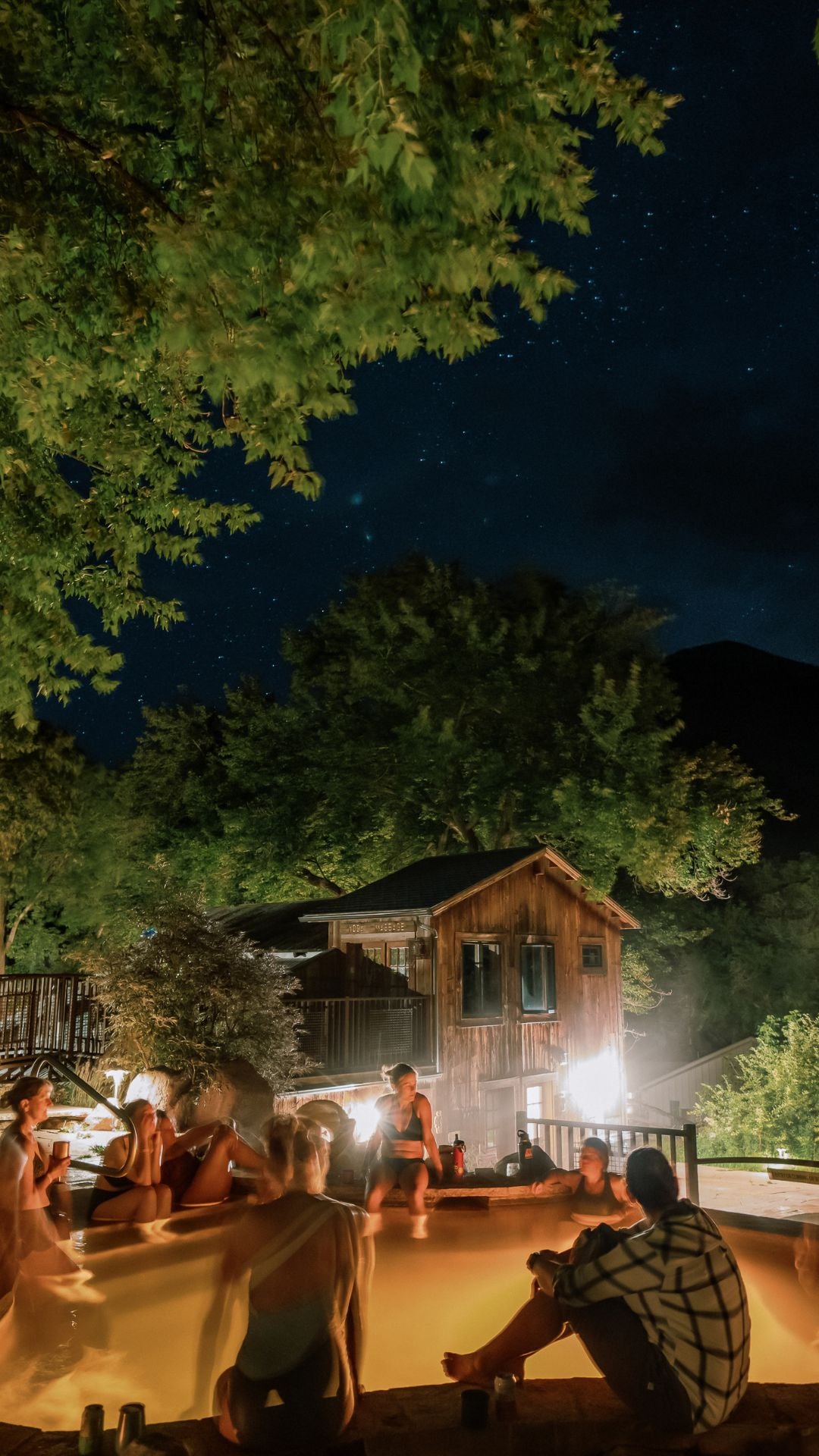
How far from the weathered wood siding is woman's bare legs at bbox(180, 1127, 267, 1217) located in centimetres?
1249

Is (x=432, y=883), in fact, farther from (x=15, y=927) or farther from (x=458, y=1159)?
(x=15, y=927)

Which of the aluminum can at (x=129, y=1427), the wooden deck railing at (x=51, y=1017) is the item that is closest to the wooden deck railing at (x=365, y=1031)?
the wooden deck railing at (x=51, y=1017)

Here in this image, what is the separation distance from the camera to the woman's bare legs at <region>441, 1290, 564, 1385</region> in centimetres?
387

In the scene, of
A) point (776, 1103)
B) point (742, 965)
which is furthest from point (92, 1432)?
point (742, 965)

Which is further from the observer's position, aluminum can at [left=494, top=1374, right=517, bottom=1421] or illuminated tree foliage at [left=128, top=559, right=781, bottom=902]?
illuminated tree foliage at [left=128, top=559, right=781, bottom=902]

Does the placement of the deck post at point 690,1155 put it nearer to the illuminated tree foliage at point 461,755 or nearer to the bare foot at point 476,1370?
the bare foot at point 476,1370

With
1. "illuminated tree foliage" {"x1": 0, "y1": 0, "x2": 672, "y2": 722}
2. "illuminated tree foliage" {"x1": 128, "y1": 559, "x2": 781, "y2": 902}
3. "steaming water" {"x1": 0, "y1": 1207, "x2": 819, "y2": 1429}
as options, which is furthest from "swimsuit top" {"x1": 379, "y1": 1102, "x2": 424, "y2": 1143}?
"illuminated tree foliage" {"x1": 128, "y1": 559, "x2": 781, "y2": 902}

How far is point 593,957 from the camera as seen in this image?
23.8 meters

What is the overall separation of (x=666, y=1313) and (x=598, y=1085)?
21076 mm

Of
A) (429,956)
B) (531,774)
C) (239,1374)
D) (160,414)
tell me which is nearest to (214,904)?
(531,774)

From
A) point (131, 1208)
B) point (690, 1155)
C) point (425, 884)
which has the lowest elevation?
point (690, 1155)

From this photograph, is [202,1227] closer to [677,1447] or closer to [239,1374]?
[239,1374]

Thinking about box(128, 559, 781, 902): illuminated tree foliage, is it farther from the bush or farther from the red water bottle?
the red water bottle

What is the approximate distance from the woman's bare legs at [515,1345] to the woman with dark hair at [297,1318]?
2.34ft
